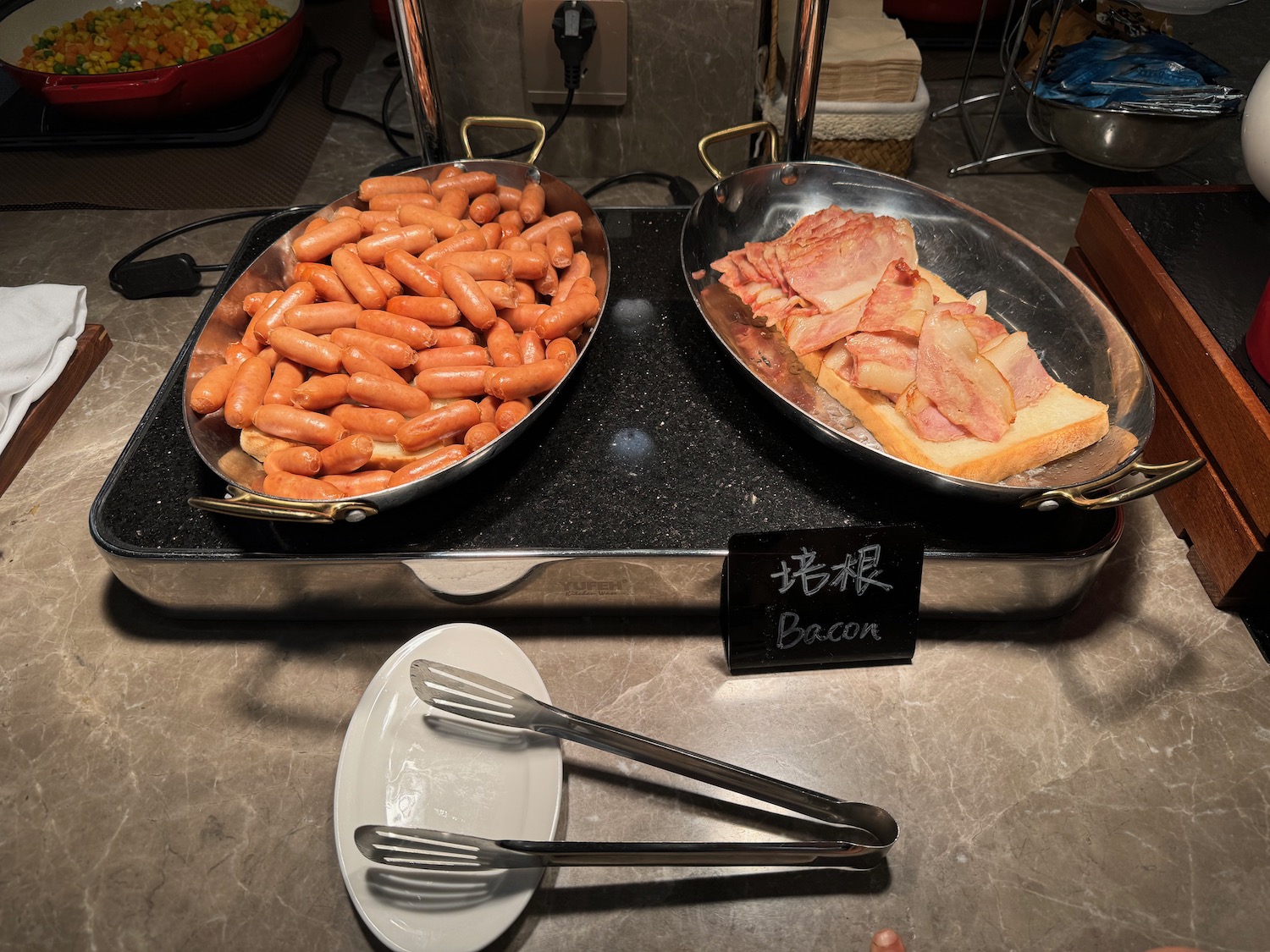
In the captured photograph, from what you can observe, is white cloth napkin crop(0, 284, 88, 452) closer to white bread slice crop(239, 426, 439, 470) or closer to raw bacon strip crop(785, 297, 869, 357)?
white bread slice crop(239, 426, 439, 470)

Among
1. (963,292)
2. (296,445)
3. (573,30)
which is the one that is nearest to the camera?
(296,445)

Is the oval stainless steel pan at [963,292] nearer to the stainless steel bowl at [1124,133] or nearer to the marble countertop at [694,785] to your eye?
the marble countertop at [694,785]

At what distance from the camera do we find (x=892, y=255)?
113 cm

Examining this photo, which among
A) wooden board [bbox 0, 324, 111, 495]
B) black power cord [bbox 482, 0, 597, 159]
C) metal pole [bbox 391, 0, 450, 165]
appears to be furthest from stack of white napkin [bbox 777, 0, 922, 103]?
wooden board [bbox 0, 324, 111, 495]

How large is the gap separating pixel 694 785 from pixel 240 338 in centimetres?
78

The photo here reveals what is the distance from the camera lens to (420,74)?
4.25ft

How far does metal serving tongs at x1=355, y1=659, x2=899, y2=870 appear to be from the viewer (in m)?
0.71

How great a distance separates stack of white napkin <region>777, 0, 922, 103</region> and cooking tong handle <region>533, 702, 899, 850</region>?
1.20 metres

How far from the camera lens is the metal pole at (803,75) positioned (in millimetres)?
1203

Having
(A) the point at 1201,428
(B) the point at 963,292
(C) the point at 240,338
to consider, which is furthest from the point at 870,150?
(C) the point at 240,338

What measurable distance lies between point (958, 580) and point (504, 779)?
0.52 metres

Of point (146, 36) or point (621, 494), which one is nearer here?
point (621, 494)

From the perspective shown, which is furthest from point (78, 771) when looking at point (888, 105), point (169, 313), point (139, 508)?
point (888, 105)

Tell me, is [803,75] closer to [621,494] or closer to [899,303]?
[899,303]
